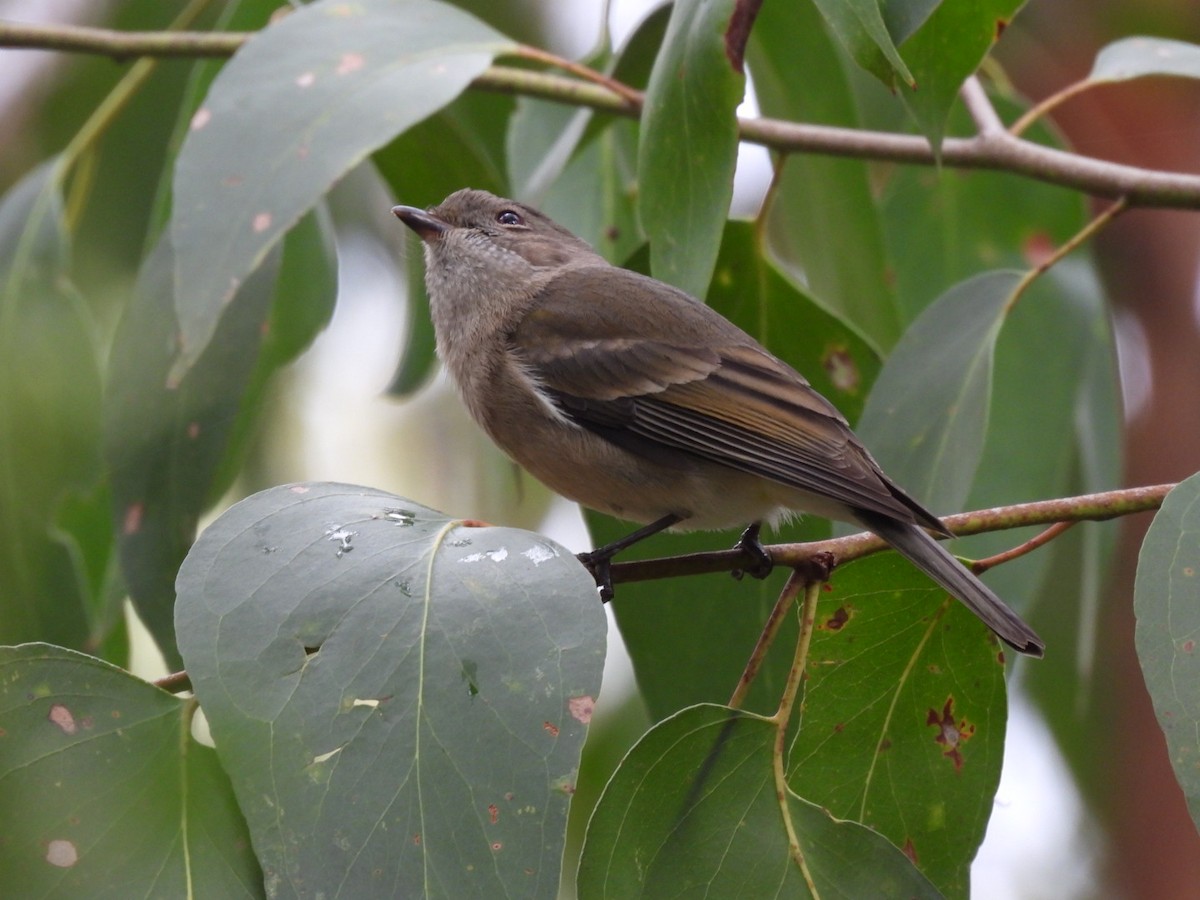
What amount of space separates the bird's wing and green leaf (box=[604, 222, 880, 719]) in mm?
109

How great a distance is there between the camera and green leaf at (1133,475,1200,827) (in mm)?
1889

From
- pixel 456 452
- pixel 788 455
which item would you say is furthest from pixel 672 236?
pixel 456 452

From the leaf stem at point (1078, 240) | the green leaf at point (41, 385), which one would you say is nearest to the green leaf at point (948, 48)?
the leaf stem at point (1078, 240)

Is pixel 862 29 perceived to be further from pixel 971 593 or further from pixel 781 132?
pixel 781 132

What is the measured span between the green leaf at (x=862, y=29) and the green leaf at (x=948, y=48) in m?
0.43

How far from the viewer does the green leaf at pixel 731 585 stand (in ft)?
9.70

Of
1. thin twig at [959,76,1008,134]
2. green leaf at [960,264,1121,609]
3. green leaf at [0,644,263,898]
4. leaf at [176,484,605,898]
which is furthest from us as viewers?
green leaf at [960,264,1121,609]

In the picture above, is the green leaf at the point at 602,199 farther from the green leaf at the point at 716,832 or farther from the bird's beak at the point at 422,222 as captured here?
the green leaf at the point at 716,832

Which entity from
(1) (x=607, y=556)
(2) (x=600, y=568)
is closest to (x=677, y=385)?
(1) (x=607, y=556)

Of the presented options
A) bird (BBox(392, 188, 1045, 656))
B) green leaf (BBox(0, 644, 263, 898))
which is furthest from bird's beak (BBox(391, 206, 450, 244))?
green leaf (BBox(0, 644, 263, 898))

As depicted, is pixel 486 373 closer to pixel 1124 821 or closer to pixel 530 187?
pixel 530 187

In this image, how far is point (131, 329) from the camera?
11.0 ft

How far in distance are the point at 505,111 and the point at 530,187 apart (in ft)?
3.22

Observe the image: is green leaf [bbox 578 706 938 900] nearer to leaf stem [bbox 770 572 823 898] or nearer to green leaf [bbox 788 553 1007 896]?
leaf stem [bbox 770 572 823 898]
